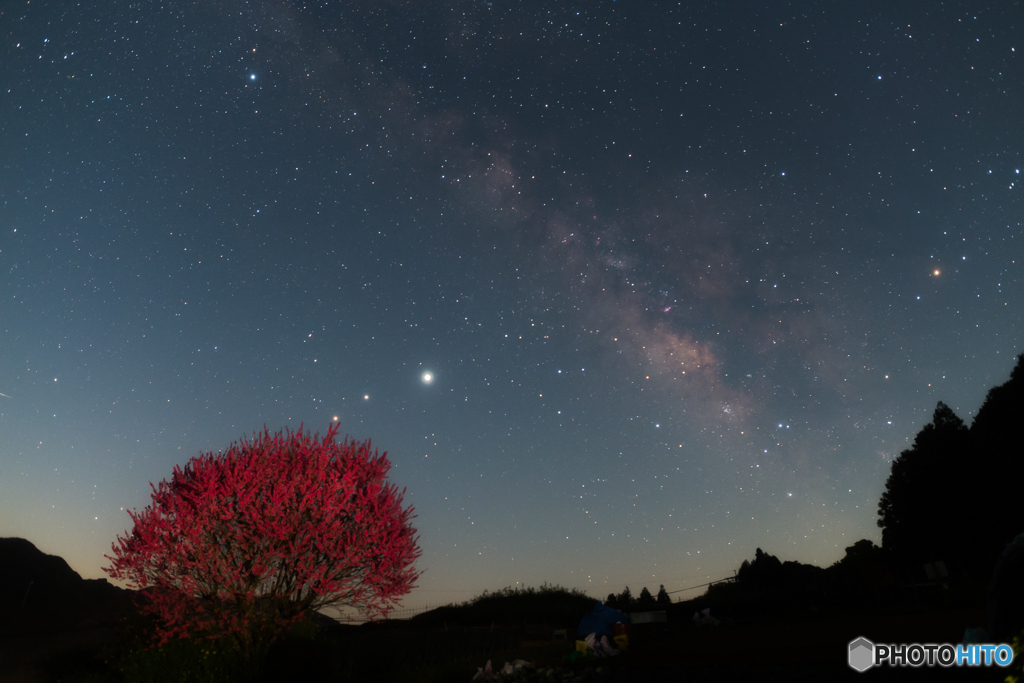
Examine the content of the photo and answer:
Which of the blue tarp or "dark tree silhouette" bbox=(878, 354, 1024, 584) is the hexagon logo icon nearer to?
the blue tarp

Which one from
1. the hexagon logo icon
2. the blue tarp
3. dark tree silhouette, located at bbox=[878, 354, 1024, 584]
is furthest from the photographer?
dark tree silhouette, located at bbox=[878, 354, 1024, 584]

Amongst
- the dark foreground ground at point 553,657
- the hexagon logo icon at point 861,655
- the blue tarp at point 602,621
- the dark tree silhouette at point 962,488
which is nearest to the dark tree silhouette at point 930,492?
the dark tree silhouette at point 962,488

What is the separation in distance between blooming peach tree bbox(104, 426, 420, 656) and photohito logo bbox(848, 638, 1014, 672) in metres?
8.78

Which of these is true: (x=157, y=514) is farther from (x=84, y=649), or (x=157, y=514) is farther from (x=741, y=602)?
(x=741, y=602)

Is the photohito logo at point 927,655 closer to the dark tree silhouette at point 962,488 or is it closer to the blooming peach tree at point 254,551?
the blooming peach tree at point 254,551

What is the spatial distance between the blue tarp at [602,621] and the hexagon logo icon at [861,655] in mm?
7291

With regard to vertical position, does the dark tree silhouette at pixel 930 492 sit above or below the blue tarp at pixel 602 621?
above

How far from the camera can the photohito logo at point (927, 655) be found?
5.75 metres

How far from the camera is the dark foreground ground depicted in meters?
9.29

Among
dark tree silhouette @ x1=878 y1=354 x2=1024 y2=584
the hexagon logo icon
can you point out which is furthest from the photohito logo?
dark tree silhouette @ x1=878 y1=354 x2=1024 y2=584

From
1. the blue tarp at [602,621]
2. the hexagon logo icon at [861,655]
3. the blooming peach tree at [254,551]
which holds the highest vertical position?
the blooming peach tree at [254,551]

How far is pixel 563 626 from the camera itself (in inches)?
925

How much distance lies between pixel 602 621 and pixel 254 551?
10.8 m

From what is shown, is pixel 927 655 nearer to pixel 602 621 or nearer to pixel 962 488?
pixel 602 621
